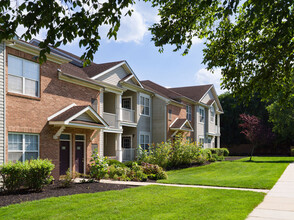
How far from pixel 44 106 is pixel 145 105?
1454 cm

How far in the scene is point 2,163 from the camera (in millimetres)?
13492

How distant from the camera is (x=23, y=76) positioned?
→ 15.0 metres

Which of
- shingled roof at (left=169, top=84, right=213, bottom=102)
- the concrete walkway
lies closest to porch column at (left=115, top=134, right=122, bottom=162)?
the concrete walkway

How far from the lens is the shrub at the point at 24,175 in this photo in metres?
12.5

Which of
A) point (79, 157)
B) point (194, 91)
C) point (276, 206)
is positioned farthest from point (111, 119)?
point (194, 91)

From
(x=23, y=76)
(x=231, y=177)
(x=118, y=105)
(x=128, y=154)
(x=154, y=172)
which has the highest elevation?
(x=23, y=76)

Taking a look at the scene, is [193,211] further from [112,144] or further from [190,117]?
[190,117]

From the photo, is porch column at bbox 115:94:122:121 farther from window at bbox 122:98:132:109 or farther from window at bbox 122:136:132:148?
window at bbox 122:136:132:148

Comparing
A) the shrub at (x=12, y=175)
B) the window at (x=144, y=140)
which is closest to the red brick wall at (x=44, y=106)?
the shrub at (x=12, y=175)

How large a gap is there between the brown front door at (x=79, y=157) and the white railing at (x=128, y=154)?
24.9 ft

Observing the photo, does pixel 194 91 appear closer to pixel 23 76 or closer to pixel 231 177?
pixel 231 177

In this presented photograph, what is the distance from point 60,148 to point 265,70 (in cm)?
1173

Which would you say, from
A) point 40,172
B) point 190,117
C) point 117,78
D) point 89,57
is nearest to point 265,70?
point 89,57

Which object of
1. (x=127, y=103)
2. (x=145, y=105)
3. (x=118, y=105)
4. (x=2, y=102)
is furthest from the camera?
(x=145, y=105)
